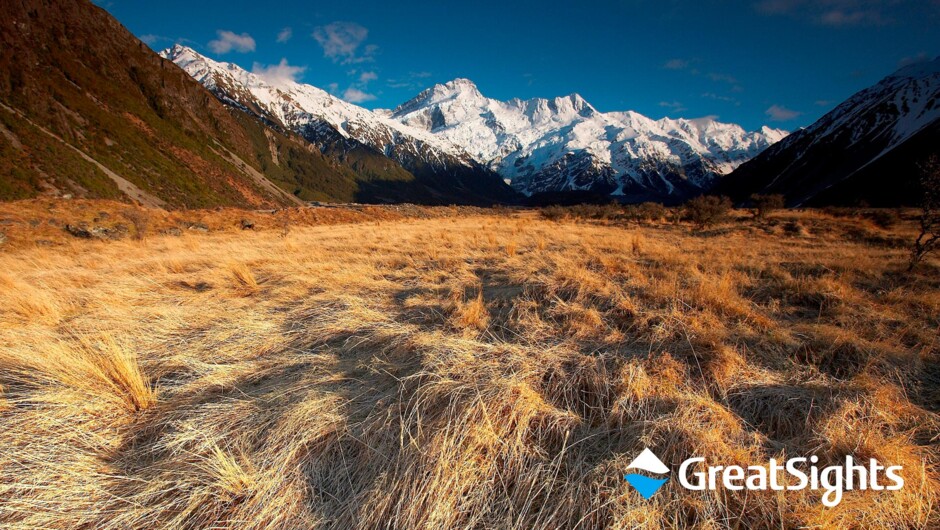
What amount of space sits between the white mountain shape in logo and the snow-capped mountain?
80.8 metres

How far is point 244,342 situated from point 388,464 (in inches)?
96.7

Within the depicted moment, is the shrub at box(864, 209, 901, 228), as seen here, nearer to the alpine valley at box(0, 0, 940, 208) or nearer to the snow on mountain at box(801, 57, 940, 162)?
the alpine valley at box(0, 0, 940, 208)

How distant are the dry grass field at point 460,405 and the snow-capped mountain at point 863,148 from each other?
7871 centimetres

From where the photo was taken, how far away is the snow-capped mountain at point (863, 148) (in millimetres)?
62500

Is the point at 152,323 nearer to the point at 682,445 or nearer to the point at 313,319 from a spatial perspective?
the point at 313,319

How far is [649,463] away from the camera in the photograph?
70.5 inches

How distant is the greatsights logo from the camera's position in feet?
5.44

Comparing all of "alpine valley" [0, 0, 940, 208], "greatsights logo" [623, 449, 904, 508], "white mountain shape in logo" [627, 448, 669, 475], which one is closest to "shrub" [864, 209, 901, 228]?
"greatsights logo" [623, 449, 904, 508]

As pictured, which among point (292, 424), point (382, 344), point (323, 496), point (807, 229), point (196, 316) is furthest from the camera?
point (807, 229)

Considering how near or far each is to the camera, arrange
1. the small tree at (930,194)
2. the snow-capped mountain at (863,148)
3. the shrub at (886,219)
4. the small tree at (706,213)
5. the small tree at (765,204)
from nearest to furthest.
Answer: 1. the small tree at (930,194)
2. the shrub at (886,219)
3. the small tree at (706,213)
4. the small tree at (765,204)
5. the snow-capped mountain at (863,148)

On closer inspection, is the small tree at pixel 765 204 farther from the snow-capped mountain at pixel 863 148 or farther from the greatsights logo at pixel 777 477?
the snow-capped mountain at pixel 863 148

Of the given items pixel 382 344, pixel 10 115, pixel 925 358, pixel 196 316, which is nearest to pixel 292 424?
pixel 382 344

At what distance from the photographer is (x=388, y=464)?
1885mm

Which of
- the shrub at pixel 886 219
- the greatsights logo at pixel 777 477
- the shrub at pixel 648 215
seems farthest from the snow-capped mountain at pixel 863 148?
the greatsights logo at pixel 777 477
